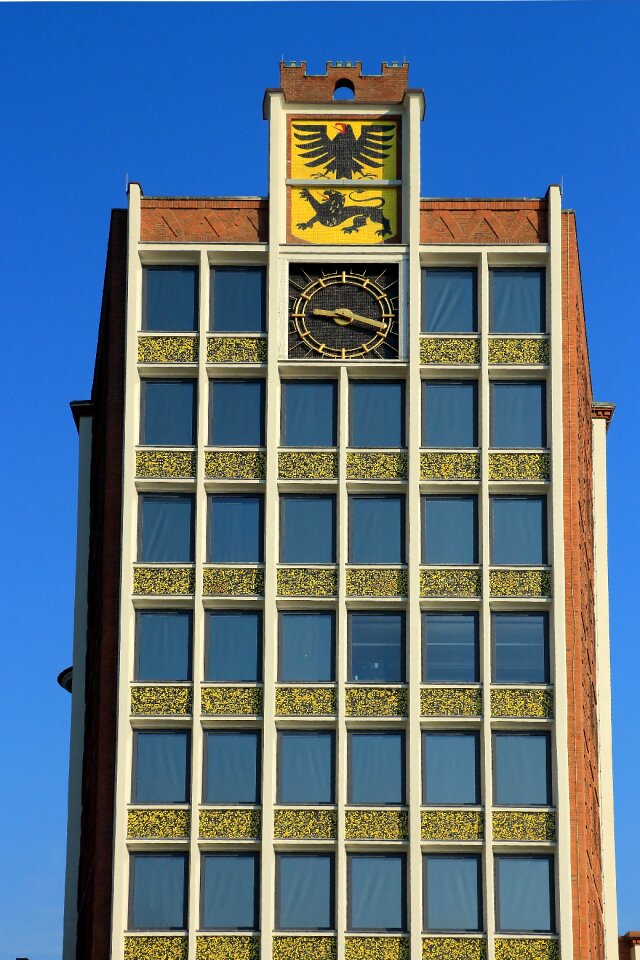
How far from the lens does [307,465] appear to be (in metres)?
77.9

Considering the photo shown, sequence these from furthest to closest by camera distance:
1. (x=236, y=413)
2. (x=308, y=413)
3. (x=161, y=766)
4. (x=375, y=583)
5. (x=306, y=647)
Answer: (x=308, y=413)
(x=236, y=413)
(x=375, y=583)
(x=306, y=647)
(x=161, y=766)

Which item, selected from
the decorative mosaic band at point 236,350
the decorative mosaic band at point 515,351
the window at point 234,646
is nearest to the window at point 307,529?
the window at point 234,646

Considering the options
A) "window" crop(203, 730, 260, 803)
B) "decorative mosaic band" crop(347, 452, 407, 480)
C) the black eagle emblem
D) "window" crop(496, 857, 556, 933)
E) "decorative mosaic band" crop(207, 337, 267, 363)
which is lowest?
"window" crop(496, 857, 556, 933)

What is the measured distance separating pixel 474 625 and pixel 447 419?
747 centimetres

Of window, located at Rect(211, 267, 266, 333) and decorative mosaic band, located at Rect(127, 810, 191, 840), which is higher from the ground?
window, located at Rect(211, 267, 266, 333)

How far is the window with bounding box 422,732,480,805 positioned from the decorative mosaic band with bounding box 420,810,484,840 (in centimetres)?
47

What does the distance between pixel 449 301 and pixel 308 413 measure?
653 centimetres

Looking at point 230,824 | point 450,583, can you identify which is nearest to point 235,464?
point 450,583

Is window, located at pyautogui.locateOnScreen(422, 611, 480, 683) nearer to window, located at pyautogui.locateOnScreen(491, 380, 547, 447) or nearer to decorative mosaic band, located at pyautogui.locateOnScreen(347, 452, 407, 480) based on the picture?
decorative mosaic band, located at pyautogui.locateOnScreen(347, 452, 407, 480)

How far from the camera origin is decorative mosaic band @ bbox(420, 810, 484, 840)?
7412 cm

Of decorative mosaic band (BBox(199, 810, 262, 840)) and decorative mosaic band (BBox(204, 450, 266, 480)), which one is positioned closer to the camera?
decorative mosaic band (BBox(199, 810, 262, 840))

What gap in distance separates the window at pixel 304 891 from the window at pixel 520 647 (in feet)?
28.7

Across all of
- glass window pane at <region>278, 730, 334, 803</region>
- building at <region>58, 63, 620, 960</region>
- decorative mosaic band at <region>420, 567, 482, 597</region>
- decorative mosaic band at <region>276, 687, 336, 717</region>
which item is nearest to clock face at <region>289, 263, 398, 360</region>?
building at <region>58, 63, 620, 960</region>

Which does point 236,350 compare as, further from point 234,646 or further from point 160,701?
point 160,701
